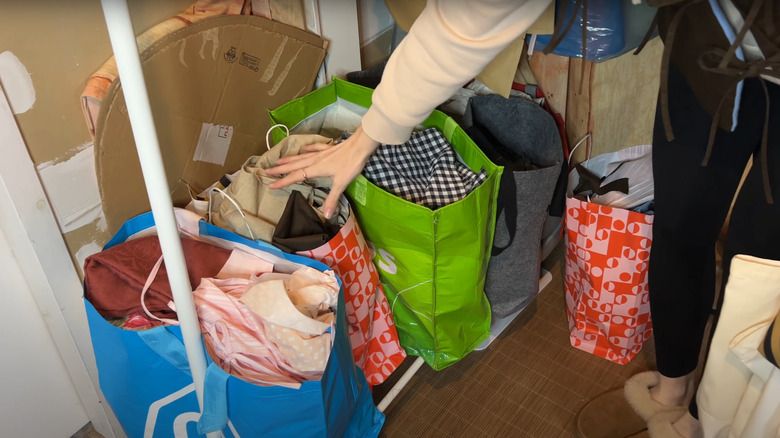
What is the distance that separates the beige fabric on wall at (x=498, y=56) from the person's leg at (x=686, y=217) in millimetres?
316

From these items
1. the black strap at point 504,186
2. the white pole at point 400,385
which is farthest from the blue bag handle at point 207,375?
the black strap at point 504,186

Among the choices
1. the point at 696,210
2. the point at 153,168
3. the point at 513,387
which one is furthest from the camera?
the point at 513,387

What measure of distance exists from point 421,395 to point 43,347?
A: 2.61 feet

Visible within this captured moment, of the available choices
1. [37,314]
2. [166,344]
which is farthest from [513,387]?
[37,314]

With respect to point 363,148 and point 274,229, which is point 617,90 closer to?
point 363,148

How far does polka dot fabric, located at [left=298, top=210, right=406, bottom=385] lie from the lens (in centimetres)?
127

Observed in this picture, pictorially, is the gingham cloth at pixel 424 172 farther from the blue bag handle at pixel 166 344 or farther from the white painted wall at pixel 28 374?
the white painted wall at pixel 28 374

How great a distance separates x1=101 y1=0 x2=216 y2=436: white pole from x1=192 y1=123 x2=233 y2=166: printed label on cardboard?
0.44m

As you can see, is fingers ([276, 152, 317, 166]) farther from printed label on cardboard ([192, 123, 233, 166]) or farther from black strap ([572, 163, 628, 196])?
black strap ([572, 163, 628, 196])

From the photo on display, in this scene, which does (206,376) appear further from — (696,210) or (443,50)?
(696,210)

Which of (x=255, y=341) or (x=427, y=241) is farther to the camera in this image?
(x=427, y=241)

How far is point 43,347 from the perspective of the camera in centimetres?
133

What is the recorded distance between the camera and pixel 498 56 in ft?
4.60

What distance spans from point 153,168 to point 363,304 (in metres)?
0.60
